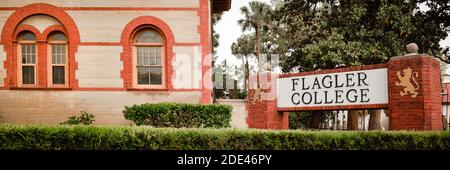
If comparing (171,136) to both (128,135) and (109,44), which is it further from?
Answer: (109,44)

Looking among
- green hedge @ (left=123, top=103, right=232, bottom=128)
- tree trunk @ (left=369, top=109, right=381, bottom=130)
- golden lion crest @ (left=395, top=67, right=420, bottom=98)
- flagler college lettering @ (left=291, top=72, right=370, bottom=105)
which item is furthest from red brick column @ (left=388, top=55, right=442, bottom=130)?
tree trunk @ (left=369, top=109, right=381, bottom=130)

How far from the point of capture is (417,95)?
7438mm

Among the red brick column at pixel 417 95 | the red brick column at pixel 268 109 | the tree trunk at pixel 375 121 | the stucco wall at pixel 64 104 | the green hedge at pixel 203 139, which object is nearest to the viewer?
the green hedge at pixel 203 139

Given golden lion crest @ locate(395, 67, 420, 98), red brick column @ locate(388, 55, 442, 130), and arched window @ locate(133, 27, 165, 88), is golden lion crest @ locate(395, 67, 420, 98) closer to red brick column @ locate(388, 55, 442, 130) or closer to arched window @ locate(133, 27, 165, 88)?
red brick column @ locate(388, 55, 442, 130)

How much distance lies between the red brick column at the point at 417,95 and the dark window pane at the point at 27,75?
11.6 metres

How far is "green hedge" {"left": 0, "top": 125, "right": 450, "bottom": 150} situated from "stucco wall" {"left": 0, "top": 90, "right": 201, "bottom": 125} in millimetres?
7732

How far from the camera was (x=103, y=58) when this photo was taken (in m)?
14.6

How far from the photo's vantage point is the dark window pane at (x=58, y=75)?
14789 millimetres

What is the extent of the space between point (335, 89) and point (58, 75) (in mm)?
10022

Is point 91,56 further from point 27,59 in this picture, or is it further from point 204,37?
point 204,37

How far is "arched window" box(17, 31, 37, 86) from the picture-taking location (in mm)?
14688

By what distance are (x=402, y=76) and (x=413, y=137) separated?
4.36 feet

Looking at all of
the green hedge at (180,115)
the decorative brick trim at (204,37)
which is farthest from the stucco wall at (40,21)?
the decorative brick trim at (204,37)

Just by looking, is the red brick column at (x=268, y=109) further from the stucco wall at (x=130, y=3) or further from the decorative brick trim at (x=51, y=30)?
the decorative brick trim at (x=51, y=30)
